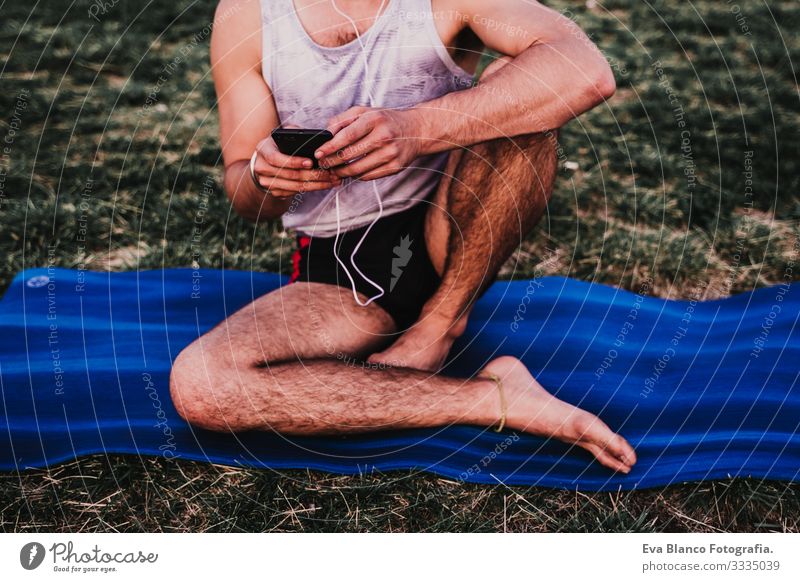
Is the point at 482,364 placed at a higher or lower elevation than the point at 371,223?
lower

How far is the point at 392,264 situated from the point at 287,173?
31 cm

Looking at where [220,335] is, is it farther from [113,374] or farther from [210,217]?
[210,217]

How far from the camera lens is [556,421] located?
1.39 meters

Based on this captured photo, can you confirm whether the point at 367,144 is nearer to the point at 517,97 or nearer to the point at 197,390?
the point at 517,97

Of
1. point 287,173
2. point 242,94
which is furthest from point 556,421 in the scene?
point 242,94

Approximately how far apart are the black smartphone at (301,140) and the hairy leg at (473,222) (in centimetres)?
30

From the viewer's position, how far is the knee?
1377 millimetres

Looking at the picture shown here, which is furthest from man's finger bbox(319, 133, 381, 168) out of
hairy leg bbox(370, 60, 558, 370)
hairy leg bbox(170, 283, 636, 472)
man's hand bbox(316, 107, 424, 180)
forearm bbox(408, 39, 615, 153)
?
hairy leg bbox(170, 283, 636, 472)

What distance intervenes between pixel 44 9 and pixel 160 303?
261cm

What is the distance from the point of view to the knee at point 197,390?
4.52 ft

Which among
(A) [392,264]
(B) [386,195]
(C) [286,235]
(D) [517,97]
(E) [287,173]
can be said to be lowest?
(C) [286,235]

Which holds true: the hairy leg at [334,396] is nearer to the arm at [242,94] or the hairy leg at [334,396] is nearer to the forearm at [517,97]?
the arm at [242,94]
